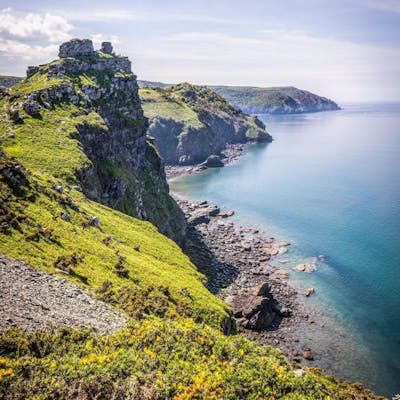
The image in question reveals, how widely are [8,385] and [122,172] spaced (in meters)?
62.5

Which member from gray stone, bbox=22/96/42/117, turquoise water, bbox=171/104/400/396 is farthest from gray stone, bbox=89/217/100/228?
turquoise water, bbox=171/104/400/396

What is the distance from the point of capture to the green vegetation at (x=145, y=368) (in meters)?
19.3

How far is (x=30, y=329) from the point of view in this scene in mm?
23141

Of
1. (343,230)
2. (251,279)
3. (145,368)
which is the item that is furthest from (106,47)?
(145,368)

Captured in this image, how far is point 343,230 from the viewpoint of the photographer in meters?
102

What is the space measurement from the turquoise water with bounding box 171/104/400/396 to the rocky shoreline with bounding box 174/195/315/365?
4060mm

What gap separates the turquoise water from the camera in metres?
58.4

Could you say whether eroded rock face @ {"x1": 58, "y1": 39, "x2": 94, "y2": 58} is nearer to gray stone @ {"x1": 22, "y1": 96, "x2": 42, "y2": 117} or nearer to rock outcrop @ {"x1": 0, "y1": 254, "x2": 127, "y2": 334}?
gray stone @ {"x1": 22, "y1": 96, "x2": 42, "y2": 117}

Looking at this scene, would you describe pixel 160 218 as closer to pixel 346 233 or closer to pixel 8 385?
pixel 346 233

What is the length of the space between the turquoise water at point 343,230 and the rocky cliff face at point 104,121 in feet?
115

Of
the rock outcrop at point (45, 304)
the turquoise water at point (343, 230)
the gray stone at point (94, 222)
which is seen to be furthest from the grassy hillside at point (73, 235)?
the turquoise water at point (343, 230)

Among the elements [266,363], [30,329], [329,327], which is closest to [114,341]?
[30,329]

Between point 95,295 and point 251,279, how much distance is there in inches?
2062

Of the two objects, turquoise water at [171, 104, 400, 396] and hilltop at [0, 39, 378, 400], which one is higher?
hilltop at [0, 39, 378, 400]
